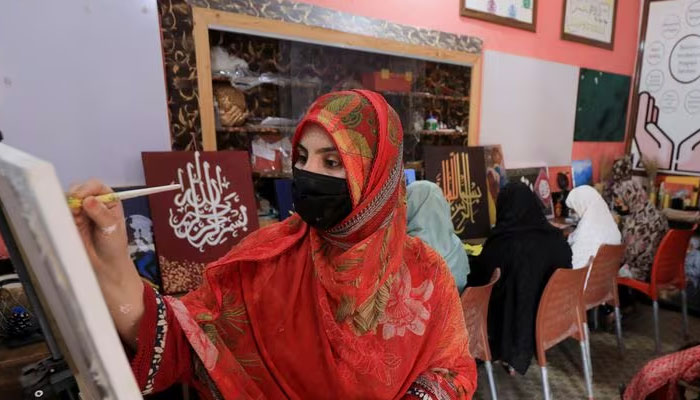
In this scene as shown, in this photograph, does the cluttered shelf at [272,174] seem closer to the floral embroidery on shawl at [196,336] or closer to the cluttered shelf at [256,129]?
the cluttered shelf at [256,129]

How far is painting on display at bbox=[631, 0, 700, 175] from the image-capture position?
329 cm

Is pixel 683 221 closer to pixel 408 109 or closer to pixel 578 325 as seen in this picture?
pixel 578 325

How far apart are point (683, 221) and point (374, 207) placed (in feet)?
11.1

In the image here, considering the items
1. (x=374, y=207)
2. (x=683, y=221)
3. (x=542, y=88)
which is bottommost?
(x=683, y=221)

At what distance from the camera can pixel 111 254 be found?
19.4 inches

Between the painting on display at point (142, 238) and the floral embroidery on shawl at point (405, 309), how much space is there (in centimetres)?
111

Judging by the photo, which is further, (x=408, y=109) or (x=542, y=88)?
(x=542, y=88)

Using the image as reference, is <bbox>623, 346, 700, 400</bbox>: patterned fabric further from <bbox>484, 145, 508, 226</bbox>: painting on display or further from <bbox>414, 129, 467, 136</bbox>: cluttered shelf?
A: <bbox>414, 129, 467, 136</bbox>: cluttered shelf

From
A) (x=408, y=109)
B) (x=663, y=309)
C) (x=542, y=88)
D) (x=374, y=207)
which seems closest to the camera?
(x=374, y=207)

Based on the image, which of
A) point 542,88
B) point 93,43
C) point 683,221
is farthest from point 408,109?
point 683,221

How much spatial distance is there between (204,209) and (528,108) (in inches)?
96.8

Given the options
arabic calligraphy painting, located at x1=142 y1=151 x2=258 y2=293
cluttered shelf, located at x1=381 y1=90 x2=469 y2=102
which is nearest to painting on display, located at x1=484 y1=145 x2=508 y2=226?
cluttered shelf, located at x1=381 y1=90 x2=469 y2=102

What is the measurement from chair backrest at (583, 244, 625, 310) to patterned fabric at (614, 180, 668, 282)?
496 mm

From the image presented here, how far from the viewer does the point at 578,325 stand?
194 cm
